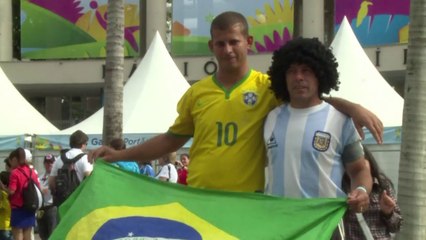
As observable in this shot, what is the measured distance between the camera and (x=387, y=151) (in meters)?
16.3

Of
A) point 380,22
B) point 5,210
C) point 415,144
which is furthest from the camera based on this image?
point 380,22

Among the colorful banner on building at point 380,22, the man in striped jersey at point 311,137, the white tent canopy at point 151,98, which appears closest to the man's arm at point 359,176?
the man in striped jersey at point 311,137

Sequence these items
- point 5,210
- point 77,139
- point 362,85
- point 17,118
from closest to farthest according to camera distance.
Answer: point 77,139
point 5,210
point 362,85
point 17,118

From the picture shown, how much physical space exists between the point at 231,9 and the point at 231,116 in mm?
29865

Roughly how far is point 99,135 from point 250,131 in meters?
13.8

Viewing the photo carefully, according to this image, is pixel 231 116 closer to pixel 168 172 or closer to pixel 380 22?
pixel 168 172

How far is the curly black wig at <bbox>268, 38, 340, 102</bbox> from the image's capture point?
4.10 m

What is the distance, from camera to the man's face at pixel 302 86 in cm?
409

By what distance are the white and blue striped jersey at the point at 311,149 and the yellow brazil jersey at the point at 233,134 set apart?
17cm

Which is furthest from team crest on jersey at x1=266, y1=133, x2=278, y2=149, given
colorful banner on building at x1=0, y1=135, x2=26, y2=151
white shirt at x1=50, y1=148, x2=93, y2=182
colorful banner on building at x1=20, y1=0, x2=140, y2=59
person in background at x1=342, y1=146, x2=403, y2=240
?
colorful banner on building at x1=20, y1=0, x2=140, y2=59

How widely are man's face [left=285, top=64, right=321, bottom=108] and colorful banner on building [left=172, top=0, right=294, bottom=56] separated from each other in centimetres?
2882

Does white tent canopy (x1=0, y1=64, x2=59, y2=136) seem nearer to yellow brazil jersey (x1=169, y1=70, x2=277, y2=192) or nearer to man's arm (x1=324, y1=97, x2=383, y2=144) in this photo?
yellow brazil jersey (x1=169, y1=70, x2=277, y2=192)

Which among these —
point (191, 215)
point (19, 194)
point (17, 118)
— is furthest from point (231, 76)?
point (17, 118)

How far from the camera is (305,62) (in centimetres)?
410
